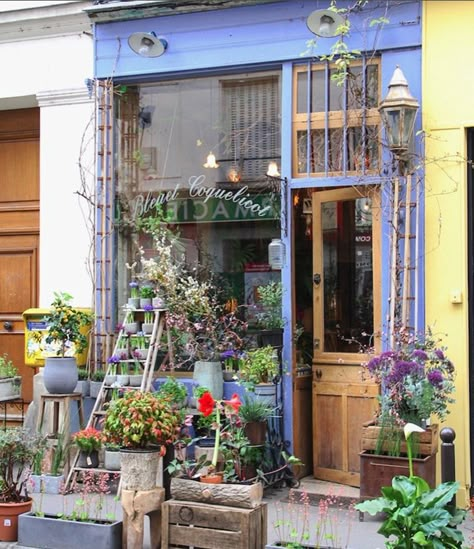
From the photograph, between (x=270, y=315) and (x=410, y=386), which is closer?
(x=410, y=386)

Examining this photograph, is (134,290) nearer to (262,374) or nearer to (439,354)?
(262,374)

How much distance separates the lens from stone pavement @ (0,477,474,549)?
6.69 m

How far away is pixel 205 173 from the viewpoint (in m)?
9.36

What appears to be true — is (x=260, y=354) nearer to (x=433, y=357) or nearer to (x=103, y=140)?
(x=433, y=357)

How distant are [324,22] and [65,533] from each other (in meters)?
5.24

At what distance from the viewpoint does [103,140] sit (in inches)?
380

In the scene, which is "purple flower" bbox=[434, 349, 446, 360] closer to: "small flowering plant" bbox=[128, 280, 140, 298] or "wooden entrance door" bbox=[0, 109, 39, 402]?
"small flowering plant" bbox=[128, 280, 140, 298]

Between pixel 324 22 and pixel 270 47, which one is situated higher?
pixel 324 22

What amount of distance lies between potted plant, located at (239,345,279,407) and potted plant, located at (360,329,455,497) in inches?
47.8

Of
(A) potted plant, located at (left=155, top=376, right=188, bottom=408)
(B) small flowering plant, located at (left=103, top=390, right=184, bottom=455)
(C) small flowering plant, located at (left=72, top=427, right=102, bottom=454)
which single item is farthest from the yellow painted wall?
(C) small flowering plant, located at (left=72, top=427, right=102, bottom=454)

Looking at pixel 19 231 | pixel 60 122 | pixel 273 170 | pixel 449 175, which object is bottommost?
pixel 19 231

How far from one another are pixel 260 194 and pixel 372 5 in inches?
83.8

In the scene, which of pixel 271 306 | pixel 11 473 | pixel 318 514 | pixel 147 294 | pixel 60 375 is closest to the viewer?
pixel 11 473

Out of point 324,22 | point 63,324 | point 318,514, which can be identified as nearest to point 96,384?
point 63,324
